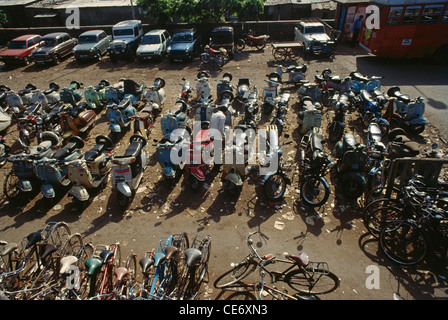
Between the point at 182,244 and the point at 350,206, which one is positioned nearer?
the point at 182,244

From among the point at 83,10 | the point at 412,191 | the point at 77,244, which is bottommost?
the point at 77,244

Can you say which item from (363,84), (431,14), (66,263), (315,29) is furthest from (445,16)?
(66,263)

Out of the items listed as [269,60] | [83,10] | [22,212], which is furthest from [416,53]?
[83,10]

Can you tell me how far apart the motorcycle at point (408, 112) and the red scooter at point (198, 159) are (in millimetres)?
6542

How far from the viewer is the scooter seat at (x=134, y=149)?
24.8ft

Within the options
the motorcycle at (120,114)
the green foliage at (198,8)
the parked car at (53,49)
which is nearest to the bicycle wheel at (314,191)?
the motorcycle at (120,114)

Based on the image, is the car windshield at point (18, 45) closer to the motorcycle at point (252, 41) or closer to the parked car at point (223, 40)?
the parked car at point (223, 40)

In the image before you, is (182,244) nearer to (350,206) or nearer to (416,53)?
(350,206)

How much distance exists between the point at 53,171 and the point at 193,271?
459cm

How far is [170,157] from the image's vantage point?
7758mm

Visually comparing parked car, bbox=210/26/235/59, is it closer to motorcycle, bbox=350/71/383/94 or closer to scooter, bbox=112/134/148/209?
motorcycle, bbox=350/71/383/94

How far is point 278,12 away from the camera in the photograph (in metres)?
25.0
